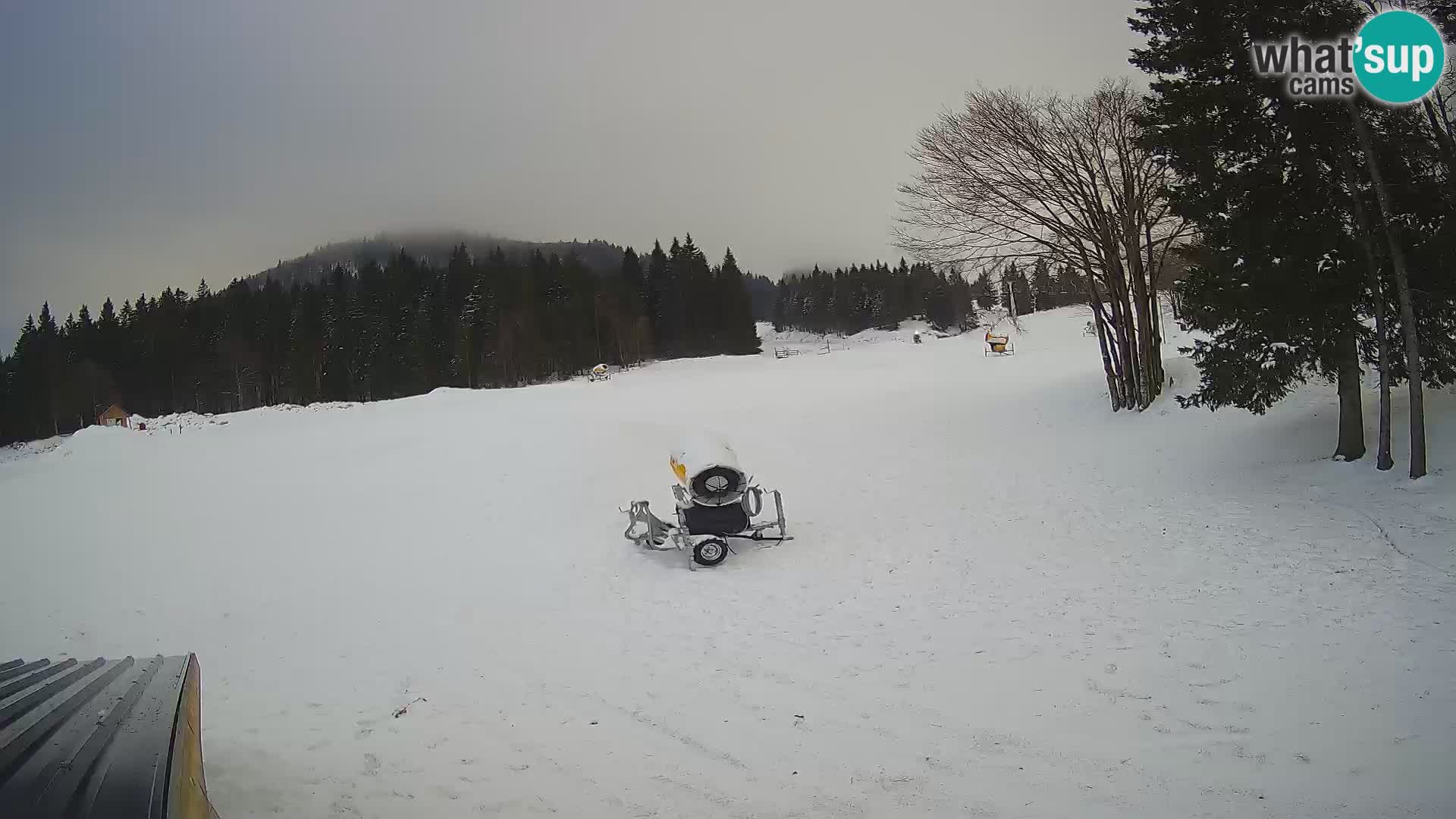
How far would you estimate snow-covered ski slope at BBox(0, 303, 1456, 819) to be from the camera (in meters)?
4.40

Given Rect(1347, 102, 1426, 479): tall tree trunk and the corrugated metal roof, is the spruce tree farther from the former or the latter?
the corrugated metal roof

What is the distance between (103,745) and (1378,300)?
13.6m

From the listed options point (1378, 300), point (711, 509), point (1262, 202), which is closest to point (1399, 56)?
point (1262, 202)

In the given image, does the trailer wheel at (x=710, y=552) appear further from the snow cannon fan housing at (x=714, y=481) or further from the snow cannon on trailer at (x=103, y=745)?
the snow cannon on trailer at (x=103, y=745)

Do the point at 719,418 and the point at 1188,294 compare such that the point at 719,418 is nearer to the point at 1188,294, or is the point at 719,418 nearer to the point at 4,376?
the point at 1188,294

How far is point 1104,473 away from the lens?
42.4ft

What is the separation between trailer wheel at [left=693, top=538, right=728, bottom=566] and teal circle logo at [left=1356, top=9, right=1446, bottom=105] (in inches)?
412

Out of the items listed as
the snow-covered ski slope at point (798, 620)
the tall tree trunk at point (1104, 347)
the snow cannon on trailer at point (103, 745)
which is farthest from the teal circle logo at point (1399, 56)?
the snow cannon on trailer at point (103, 745)

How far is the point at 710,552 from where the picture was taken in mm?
9711

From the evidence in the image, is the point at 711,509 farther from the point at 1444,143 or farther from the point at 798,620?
the point at 1444,143

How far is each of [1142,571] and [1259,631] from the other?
1876 mm

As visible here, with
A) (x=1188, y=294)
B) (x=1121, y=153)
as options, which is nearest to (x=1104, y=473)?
(x=1188, y=294)

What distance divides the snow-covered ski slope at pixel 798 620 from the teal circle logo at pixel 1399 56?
4761 millimetres

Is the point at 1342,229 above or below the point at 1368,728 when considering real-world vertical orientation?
above
